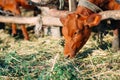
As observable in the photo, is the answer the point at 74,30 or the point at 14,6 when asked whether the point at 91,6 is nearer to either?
the point at 74,30

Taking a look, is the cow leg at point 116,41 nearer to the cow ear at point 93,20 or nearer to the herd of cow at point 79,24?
the herd of cow at point 79,24

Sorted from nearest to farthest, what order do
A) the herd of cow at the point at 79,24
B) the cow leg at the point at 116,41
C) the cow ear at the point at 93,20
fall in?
1. the cow ear at the point at 93,20
2. the herd of cow at the point at 79,24
3. the cow leg at the point at 116,41

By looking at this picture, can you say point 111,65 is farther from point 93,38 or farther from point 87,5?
point 93,38

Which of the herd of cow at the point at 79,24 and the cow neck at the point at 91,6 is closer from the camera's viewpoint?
the herd of cow at the point at 79,24

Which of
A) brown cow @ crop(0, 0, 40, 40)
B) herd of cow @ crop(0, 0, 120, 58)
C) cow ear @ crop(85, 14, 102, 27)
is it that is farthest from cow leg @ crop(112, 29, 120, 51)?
brown cow @ crop(0, 0, 40, 40)

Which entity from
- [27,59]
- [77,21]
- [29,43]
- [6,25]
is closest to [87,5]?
[77,21]

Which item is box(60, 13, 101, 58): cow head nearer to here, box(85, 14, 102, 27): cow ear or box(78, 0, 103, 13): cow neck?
box(85, 14, 102, 27): cow ear

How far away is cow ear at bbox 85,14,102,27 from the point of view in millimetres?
6090

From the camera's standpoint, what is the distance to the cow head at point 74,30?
639 centimetres

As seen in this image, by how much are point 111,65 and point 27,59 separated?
60.9 inches

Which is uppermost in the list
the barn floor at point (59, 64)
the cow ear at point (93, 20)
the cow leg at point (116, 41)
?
the cow ear at point (93, 20)

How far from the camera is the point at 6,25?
10344 mm

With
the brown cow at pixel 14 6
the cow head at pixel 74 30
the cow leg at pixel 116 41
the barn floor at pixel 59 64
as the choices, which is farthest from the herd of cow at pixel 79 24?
the brown cow at pixel 14 6

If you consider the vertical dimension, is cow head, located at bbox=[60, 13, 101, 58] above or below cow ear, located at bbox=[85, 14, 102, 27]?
below
